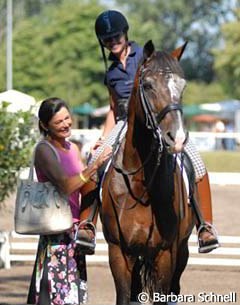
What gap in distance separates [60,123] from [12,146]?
7809 millimetres

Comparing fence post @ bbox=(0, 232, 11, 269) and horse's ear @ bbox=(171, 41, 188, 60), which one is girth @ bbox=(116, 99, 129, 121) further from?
fence post @ bbox=(0, 232, 11, 269)

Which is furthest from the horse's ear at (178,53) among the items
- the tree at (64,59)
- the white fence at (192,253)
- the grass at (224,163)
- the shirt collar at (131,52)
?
the tree at (64,59)

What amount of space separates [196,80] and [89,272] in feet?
327

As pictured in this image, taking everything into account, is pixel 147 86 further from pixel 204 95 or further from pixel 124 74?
pixel 204 95

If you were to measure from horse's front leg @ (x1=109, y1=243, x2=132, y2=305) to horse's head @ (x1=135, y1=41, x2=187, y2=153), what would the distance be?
108 centimetres

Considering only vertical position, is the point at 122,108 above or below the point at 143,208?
above

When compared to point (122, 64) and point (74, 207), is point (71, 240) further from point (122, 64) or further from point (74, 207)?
point (122, 64)

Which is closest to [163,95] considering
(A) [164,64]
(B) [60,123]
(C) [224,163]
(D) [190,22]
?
(A) [164,64]

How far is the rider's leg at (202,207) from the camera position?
8570mm

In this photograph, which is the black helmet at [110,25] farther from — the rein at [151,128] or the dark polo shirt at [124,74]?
the rein at [151,128]

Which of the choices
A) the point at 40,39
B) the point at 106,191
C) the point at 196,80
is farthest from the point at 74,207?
the point at 196,80

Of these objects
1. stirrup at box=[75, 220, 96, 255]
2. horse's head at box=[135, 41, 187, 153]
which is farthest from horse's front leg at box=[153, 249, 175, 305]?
horse's head at box=[135, 41, 187, 153]

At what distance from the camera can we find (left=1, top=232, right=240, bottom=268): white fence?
47.5 ft

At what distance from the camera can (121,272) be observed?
7977mm
